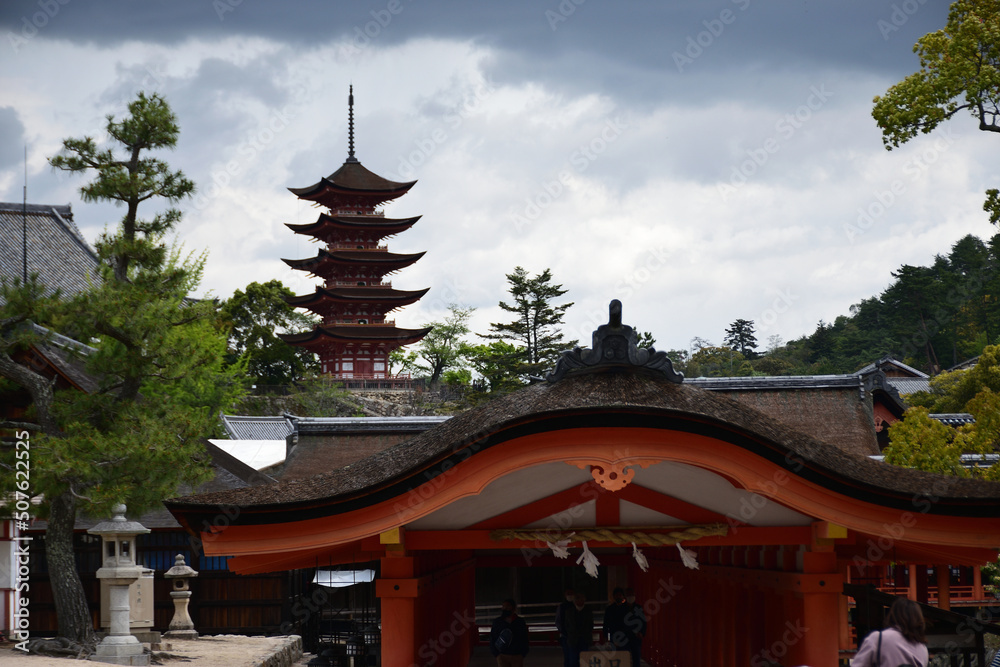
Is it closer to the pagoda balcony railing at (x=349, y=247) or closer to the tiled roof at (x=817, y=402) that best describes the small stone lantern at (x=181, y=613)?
the tiled roof at (x=817, y=402)

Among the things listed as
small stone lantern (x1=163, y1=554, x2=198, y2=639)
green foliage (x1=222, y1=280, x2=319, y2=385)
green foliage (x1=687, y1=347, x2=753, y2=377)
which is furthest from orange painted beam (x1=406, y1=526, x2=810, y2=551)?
green foliage (x1=687, y1=347, x2=753, y2=377)

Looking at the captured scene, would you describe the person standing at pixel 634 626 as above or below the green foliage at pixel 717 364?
below

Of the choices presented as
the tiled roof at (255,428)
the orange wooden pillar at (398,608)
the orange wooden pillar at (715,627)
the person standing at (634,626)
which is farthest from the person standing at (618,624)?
the tiled roof at (255,428)

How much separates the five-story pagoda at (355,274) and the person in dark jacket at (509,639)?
140 ft

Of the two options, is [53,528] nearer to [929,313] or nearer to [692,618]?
[692,618]

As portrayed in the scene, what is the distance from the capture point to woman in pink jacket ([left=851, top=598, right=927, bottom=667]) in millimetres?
4980

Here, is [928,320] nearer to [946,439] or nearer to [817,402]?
[817,402]

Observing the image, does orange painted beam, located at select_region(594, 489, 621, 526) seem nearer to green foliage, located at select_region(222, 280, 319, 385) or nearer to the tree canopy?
the tree canopy

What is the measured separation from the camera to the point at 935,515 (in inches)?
243

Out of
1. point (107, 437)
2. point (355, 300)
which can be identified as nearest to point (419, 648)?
point (107, 437)

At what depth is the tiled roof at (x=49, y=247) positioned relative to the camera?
35.6 metres

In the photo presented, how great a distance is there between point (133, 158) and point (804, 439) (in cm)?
1151

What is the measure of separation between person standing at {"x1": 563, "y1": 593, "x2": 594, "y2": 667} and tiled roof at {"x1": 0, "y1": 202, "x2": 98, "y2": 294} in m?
30.6

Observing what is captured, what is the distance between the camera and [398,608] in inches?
264
